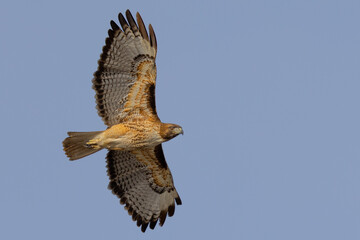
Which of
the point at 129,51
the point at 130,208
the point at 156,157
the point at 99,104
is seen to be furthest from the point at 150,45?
the point at 130,208

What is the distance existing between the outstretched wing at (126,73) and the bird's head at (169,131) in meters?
0.47

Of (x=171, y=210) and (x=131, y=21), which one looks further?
(x=171, y=210)

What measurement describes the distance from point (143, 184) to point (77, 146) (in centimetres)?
190

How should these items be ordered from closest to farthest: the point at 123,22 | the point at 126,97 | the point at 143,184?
the point at 123,22, the point at 126,97, the point at 143,184

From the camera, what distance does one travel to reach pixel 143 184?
14.8 metres

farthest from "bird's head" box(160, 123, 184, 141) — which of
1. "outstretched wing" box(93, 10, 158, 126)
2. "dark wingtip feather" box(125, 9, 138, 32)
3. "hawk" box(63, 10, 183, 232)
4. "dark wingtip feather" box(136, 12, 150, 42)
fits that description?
"dark wingtip feather" box(125, 9, 138, 32)

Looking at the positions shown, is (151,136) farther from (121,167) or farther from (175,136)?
(121,167)

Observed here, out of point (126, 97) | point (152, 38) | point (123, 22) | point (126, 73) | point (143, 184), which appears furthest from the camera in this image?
point (143, 184)

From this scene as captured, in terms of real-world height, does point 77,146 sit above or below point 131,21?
below

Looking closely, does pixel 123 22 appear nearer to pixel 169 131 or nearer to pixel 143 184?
pixel 169 131

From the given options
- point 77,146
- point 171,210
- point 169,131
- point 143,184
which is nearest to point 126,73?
point 169,131

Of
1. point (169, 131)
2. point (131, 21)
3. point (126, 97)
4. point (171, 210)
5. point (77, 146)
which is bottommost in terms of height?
point (171, 210)

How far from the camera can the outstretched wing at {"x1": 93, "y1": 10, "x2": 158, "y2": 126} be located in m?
13.5

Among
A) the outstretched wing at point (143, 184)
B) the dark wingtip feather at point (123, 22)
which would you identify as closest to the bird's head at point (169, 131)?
the outstretched wing at point (143, 184)
